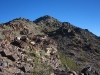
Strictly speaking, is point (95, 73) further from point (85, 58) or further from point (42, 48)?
point (85, 58)

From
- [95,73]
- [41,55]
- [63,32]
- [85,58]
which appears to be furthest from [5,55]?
[63,32]

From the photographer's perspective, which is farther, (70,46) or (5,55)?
(70,46)

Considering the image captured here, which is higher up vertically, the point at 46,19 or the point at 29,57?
the point at 46,19

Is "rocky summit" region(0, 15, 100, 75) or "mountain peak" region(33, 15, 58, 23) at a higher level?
"mountain peak" region(33, 15, 58, 23)

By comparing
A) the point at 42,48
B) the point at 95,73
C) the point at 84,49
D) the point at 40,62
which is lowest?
the point at 95,73

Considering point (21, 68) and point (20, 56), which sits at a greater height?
point (20, 56)

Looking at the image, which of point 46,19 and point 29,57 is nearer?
point 29,57

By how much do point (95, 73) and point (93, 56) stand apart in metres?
21.3

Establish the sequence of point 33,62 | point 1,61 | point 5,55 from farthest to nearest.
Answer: point 33,62 → point 5,55 → point 1,61

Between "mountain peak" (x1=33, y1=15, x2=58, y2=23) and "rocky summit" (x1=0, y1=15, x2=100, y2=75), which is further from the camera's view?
"mountain peak" (x1=33, y1=15, x2=58, y2=23)

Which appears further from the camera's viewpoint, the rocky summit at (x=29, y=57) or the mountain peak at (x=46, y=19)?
the mountain peak at (x=46, y=19)

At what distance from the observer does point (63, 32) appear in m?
76.4

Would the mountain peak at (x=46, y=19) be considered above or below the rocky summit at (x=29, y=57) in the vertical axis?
above

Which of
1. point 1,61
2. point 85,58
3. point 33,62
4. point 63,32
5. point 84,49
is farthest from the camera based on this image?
point 63,32
